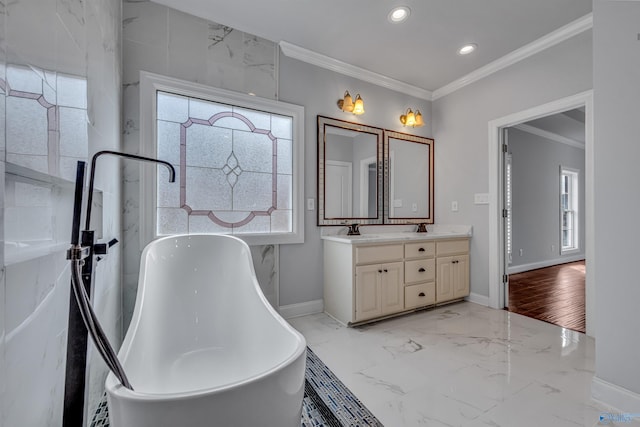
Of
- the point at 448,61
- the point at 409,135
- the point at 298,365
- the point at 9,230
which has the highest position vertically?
the point at 448,61

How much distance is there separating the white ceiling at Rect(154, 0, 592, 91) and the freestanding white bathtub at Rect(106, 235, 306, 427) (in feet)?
5.83

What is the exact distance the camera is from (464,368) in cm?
166

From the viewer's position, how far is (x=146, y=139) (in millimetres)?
1933

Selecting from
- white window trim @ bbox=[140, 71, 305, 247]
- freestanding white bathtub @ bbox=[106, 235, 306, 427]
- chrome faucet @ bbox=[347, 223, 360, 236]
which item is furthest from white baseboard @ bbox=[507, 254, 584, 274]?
freestanding white bathtub @ bbox=[106, 235, 306, 427]

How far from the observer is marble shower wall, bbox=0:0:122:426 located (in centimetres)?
60

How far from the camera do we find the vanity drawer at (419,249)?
2541 mm

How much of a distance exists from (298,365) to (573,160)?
699 centimetres

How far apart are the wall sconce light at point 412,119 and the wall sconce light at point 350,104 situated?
64 cm

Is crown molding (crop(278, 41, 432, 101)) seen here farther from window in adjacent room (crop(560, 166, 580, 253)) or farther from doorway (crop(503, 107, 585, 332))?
window in adjacent room (crop(560, 166, 580, 253))

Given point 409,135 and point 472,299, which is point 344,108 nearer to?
point 409,135

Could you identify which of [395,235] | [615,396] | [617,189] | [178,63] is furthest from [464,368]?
[178,63]

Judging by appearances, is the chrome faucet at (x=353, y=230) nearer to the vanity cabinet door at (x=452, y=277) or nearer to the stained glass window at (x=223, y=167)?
the stained glass window at (x=223, y=167)

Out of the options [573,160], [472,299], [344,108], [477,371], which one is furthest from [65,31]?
[573,160]

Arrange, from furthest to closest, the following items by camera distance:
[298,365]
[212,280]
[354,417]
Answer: [212,280]
[354,417]
[298,365]
